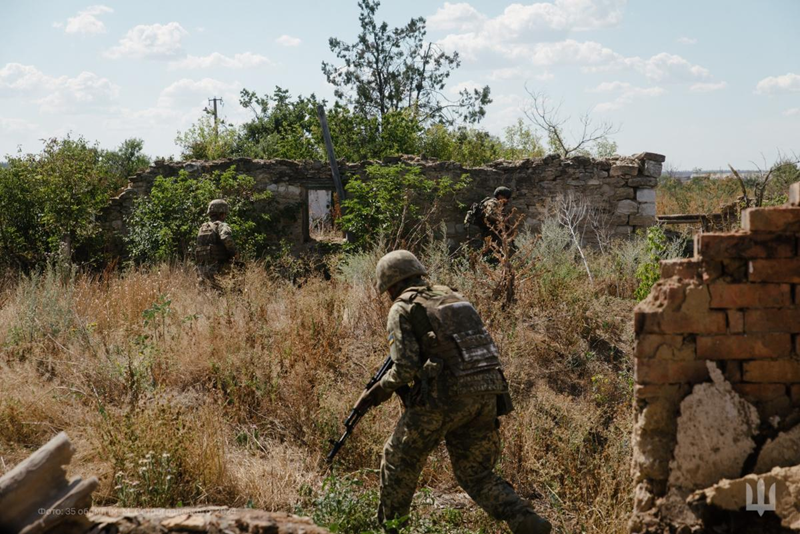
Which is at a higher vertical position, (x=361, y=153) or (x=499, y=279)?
(x=361, y=153)

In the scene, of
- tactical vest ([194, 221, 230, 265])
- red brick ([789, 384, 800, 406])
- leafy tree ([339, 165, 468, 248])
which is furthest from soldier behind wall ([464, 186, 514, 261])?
red brick ([789, 384, 800, 406])

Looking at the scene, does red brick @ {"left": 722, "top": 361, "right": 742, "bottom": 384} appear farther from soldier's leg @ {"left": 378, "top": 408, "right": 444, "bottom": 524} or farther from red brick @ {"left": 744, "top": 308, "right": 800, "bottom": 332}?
soldier's leg @ {"left": 378, "top": 408, "right": 444, "bottom": 524}

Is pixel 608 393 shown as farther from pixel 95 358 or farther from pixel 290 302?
pixel 95 358

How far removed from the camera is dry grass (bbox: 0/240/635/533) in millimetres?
4277

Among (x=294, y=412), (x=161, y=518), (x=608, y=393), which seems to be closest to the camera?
(x=161, y=518)

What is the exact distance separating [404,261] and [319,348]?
6.87 ft

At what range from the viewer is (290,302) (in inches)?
275

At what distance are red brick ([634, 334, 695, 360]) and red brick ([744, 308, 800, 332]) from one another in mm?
261

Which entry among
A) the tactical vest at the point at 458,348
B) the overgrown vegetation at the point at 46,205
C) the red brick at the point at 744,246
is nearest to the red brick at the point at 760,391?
the red brick at the point at 744,246

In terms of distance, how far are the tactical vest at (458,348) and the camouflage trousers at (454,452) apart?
0.09 meters

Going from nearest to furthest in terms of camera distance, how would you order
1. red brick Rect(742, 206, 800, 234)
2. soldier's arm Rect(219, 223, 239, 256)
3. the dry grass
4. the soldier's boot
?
red brick Rect(742, 206, 800, 234) → the soldier's boot → the dry grass → soldier's arm Rect(219, 223, 239, 256)

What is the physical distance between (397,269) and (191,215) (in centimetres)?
701

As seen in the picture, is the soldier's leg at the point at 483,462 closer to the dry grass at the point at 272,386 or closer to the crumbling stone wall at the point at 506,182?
the dry grass at the point at 272,386

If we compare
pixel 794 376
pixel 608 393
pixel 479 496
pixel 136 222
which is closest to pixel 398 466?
pixel 479 496
